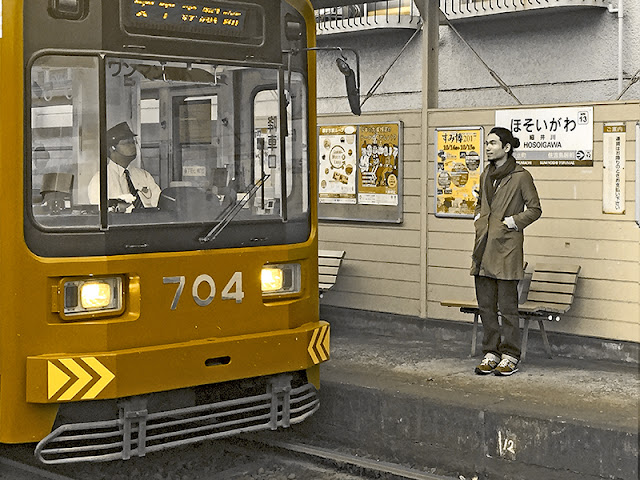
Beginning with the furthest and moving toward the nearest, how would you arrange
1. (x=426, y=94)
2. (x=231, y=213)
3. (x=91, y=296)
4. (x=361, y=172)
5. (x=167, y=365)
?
1. (x=361, y=172)
2. (x=426, y=94)
3. (x=231, y=213)
4. (x=167, y=365)
5. (x=91, y=296)

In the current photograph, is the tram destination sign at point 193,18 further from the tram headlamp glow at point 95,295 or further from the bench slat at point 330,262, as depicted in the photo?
the bench slat at point 330,262

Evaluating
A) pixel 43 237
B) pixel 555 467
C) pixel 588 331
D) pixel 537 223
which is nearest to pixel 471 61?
pixel 537 223

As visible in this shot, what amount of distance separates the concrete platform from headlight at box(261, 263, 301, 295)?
4.25 feet

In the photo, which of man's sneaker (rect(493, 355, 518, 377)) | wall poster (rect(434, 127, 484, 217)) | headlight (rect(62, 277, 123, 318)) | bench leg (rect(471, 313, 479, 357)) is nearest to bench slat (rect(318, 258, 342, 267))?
wall poster (rect(434, 127, 484, 217))

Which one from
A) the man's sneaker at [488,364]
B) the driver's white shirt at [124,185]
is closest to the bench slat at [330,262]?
the man's sneaker at [488,364]

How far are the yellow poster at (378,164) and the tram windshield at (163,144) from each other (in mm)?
3069

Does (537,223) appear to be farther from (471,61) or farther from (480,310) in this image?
(471,61)

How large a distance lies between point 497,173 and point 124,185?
3087 mm

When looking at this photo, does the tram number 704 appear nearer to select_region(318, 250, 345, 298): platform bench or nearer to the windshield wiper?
the windshield wiper

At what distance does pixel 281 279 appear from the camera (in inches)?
290

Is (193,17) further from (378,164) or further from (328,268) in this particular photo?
(328,268)

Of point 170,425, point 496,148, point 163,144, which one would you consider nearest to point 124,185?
point 163,144

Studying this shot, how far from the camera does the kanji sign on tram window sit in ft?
30.3

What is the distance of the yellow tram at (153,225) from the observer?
6.38m
